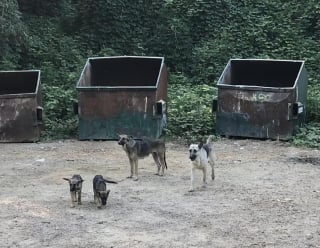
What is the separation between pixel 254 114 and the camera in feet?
38.5

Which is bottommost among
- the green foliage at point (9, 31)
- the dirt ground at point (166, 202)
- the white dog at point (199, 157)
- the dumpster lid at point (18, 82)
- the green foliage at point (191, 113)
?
the dirt ground at point (166, 202)

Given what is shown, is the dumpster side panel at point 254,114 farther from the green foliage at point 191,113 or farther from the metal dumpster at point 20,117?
the metal dumpster at point 20,117

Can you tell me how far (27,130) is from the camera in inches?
467

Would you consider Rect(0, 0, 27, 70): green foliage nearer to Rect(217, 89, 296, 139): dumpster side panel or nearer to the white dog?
Rect(217, 89, 296, 139): dumpster side panel

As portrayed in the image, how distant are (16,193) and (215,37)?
11.9m

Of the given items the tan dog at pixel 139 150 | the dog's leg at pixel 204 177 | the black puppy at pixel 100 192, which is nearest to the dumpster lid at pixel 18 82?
the tan dog at pixel 139 150

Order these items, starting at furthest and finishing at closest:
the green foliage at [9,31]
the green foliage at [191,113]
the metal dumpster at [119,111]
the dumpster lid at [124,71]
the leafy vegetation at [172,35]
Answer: the leafy vegetation at [172,35] < the green foliage at [9,31] < the dumpster lid at [124,71] < the green foliage at [191,113] < the metal dumpster at [119,111]

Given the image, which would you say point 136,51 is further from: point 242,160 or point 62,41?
point 242,160

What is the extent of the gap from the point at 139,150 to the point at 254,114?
3445 millimetres

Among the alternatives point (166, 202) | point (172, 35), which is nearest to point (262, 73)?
point (172, 35)

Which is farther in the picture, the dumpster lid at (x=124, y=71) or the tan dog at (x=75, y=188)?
the dumpster lid at (x=124, y=71)

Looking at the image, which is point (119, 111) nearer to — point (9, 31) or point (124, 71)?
point (124, 71)

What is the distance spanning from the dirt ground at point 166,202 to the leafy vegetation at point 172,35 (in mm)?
4928

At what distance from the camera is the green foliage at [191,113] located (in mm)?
12234
